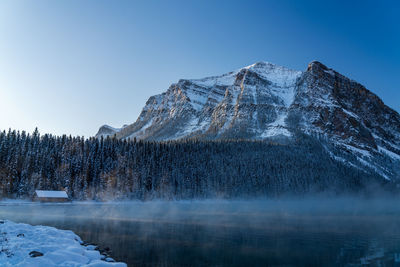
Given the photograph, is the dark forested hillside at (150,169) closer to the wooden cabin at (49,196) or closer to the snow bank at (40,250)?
the wooden cabin at (49,196)

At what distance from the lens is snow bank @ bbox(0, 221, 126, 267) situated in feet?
59.9

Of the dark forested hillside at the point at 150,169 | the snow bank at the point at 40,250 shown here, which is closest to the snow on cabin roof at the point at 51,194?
the dark forested hillside at the point at 150,169

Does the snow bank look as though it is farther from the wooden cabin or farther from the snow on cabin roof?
the snow on cabin roof

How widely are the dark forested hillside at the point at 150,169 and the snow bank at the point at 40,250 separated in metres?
71.0

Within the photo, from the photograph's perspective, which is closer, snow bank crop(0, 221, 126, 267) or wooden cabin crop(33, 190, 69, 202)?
snow bank crop(0, 221, 126, 267)

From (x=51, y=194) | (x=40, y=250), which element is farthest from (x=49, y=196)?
(x=40, y=250)

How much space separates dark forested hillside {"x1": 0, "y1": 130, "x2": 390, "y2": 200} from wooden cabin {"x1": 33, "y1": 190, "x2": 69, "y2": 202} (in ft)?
13.2

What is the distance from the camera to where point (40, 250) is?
20828mm

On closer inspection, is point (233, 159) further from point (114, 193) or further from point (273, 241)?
point (273, 241)

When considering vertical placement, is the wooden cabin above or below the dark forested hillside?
below

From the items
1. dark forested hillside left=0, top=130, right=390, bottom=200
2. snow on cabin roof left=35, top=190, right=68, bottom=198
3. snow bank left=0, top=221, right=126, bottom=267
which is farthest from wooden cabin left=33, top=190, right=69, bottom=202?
snow bank left=0, top=221, right=126, bottom=267

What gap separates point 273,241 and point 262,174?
360 feet

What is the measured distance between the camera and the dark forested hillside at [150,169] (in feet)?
305

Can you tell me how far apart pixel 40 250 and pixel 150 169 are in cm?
9327
